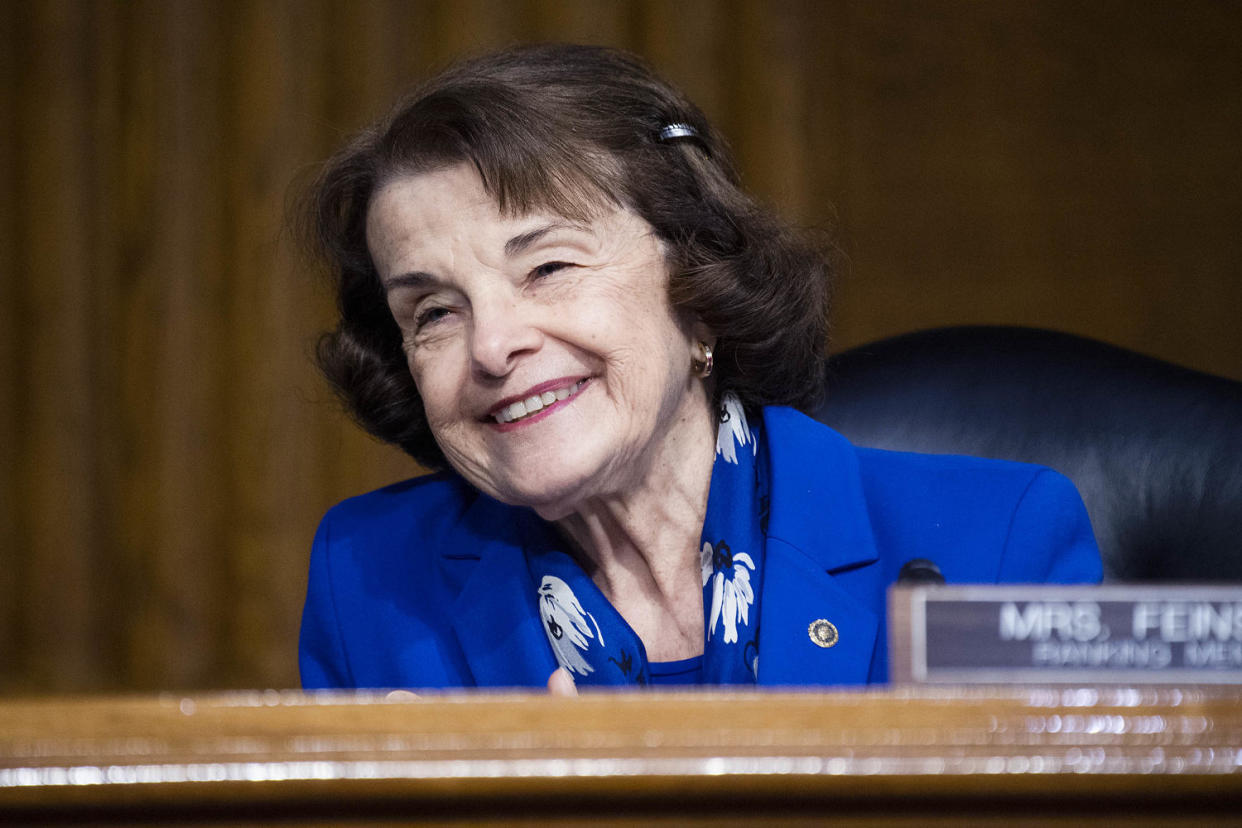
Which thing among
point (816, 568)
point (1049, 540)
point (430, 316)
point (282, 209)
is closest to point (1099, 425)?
point (1049, 540)

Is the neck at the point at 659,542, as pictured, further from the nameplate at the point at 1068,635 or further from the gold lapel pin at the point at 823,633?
the nameplate at the point at 1068,635

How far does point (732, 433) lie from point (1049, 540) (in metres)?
0.35

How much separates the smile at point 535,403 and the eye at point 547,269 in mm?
111

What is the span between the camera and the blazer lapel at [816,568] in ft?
3.52

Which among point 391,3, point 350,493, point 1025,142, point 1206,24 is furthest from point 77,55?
point 1206,24

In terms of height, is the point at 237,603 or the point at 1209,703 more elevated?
the point at 1209,703

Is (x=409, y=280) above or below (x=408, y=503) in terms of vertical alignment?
above

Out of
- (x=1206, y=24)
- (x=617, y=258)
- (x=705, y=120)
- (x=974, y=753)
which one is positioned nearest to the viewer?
(x=974, y=753)

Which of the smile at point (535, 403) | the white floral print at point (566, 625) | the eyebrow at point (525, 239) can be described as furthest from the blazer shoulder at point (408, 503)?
the eyebrow at point (525, 239)

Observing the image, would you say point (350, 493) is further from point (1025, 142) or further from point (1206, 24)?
point (1206, 24)

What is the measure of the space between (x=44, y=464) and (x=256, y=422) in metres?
0.56

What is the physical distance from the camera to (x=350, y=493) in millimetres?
2551

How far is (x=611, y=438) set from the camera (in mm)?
1120

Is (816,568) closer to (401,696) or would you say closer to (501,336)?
(501,336)
